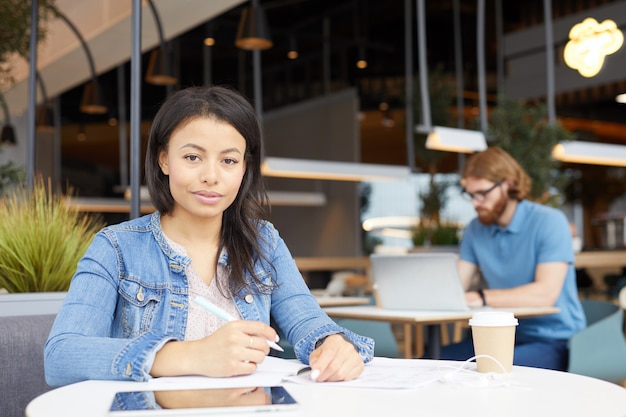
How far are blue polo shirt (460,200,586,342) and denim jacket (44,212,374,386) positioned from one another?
5.69ft

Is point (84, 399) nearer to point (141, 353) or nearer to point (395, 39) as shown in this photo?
point (141, 353)

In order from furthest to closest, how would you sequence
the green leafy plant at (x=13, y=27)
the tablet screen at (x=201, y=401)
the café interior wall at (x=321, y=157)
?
the café interior wall at (x=321, y=157) < the green leafy plant at (x=13, y=27) < the tablet screen at (x=201, y=401)

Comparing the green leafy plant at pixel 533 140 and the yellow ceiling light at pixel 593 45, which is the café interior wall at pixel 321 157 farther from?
the green leafy plant at pixel 533 140

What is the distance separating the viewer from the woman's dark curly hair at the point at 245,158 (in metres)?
1.72

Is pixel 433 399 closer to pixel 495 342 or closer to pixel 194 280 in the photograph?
pixel 495 342

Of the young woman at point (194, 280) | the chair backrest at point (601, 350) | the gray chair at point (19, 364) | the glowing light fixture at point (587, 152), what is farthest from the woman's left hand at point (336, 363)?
the glowing light fixture at point (587, 152)

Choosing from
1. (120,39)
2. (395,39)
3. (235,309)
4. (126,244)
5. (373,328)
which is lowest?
(373,328)

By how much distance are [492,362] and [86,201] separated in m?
9.56

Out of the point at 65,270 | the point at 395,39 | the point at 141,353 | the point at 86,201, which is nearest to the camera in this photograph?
the point at 141,353

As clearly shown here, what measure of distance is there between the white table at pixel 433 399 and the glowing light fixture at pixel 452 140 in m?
4.81

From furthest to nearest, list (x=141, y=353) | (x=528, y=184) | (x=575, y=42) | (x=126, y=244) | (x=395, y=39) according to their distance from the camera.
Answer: (x=395, y=39) → (x=575, y=42) → (x=528, y=184) → (x=126, y=244) → (x=141, y=353)

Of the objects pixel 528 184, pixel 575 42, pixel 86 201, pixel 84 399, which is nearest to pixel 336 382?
pixel 84 399

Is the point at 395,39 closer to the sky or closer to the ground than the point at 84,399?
closer to the sky

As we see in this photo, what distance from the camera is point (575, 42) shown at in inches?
337
